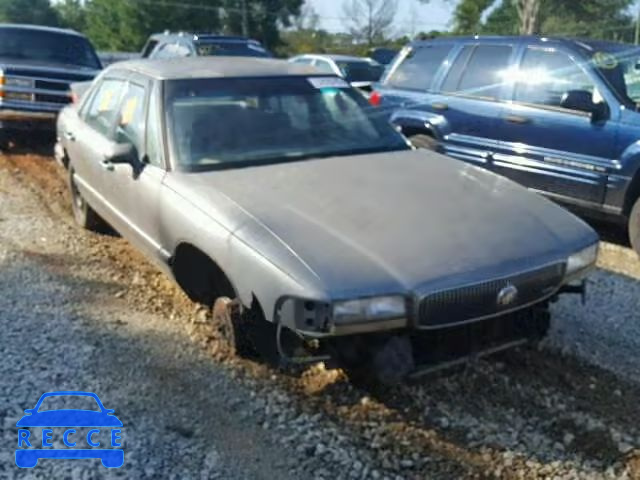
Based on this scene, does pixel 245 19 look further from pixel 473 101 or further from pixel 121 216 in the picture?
pixel 121 216

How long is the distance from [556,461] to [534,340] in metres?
0.70

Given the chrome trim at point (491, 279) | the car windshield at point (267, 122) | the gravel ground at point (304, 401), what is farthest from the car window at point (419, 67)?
the chrome trim at point (491, 279)

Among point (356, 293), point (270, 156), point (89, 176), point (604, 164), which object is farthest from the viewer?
point (604, 164)

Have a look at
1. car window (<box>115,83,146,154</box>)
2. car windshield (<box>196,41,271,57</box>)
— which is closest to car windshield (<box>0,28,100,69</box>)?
car windshield (<box>196,41,271,57</box>)

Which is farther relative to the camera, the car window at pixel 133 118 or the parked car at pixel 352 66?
the parked car at pixel 352 66

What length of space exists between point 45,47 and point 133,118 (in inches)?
286

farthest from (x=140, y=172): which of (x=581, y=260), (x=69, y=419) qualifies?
(x=581, y=260)

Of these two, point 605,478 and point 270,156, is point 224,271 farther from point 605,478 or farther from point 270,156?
point 605,478

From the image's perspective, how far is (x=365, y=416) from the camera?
11.5 feet

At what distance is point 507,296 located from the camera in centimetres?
331

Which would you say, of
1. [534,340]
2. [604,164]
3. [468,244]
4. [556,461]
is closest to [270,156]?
[468,244]

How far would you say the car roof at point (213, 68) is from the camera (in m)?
4.75

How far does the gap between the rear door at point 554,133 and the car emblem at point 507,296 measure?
3.39 m

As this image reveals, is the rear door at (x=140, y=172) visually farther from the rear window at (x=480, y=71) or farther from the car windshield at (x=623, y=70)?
the car windshield at (x=623, y=70)
